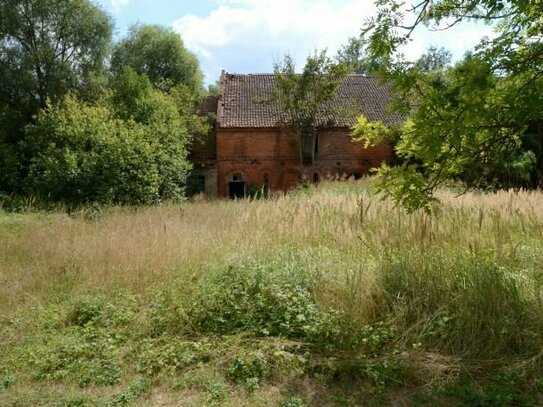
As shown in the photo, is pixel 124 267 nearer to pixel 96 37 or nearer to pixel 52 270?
pixel 52 270

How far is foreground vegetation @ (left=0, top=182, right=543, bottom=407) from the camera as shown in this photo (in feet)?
13.1

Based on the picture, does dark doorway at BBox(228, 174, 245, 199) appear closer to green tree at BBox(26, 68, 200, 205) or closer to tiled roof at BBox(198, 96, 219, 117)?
tiled roof at BBox(198, 96, 219, 117)

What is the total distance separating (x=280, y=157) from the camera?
29.8 metres

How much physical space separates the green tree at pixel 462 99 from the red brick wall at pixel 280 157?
23.3 meters

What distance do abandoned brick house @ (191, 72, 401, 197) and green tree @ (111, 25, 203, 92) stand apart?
7.36m

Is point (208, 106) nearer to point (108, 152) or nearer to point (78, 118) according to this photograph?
point (78, 118)

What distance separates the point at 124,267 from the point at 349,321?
326 cm

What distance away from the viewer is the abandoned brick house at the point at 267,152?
29.2 m

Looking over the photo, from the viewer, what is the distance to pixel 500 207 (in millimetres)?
8219

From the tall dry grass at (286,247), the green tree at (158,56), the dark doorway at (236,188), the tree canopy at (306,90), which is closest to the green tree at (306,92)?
the tree canopy at (306,90)

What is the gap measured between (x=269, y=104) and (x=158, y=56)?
11544 millimetres

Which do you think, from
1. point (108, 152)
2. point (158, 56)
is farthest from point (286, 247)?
point (158, 56)

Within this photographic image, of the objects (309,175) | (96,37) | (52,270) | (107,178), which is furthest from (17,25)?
(52,270)

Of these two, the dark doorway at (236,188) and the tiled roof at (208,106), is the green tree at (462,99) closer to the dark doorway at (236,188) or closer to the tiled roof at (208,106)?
the dark doorway at (236,188)
